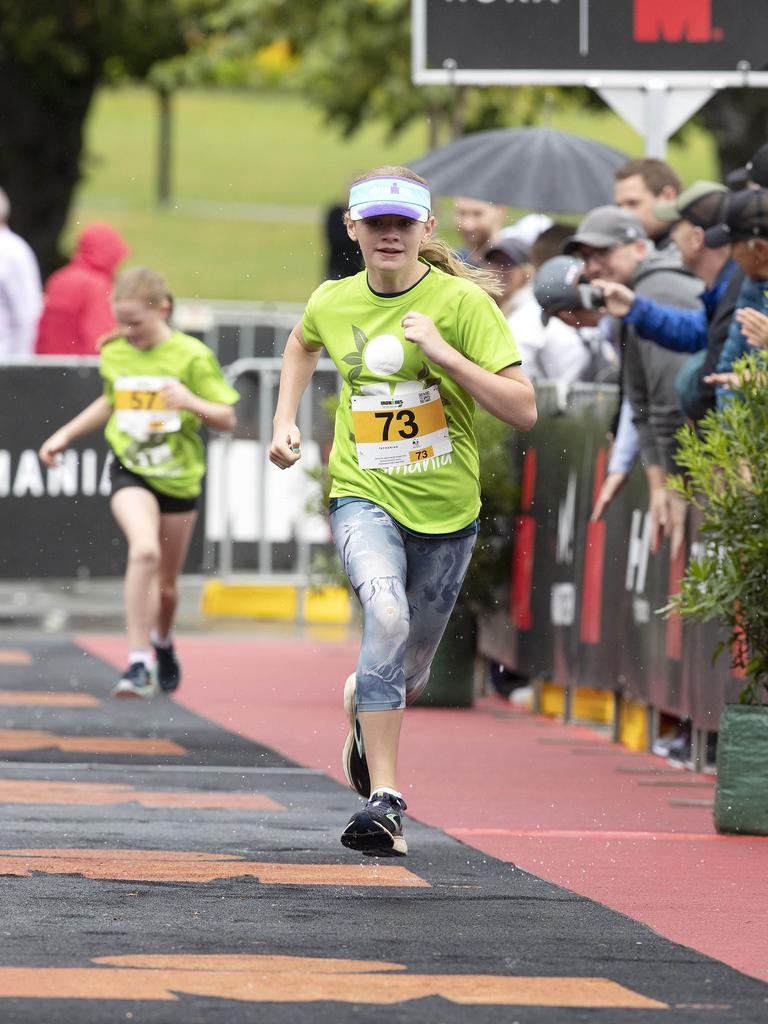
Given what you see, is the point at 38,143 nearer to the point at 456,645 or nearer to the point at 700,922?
the point at 456,645

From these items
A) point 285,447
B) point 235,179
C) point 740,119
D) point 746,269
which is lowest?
point 285,447

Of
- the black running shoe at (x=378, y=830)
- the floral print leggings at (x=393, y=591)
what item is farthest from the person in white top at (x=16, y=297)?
the black running shoe at (x=378, y=830)

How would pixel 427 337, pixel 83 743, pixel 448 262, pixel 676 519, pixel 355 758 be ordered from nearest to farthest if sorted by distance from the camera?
pixel 427 337, pixel 355 758, pixel 448 262, pixel 676 519, pixel 83 743

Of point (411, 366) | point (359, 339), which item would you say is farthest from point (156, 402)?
point (411, 366)

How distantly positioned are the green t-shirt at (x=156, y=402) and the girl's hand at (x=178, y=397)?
0.30 feet

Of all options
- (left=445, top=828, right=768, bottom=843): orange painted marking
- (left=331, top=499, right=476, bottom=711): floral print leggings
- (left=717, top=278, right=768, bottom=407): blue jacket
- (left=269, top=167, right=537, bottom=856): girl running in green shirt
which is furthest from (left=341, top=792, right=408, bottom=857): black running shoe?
(left=717, top=278, right=768, bottom=407): blue jacket

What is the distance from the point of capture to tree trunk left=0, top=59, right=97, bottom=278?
121ft

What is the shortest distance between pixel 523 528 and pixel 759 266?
4.02 metres

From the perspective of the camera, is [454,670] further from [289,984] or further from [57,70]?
[57,70]

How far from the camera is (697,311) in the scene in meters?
9.95

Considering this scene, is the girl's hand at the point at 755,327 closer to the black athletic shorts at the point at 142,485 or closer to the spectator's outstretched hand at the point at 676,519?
the spectator's outstretched hand at the point at 676,519

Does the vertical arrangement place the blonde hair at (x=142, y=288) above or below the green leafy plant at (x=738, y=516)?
above

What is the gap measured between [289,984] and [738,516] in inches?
125

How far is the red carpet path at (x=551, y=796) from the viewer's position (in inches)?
278
